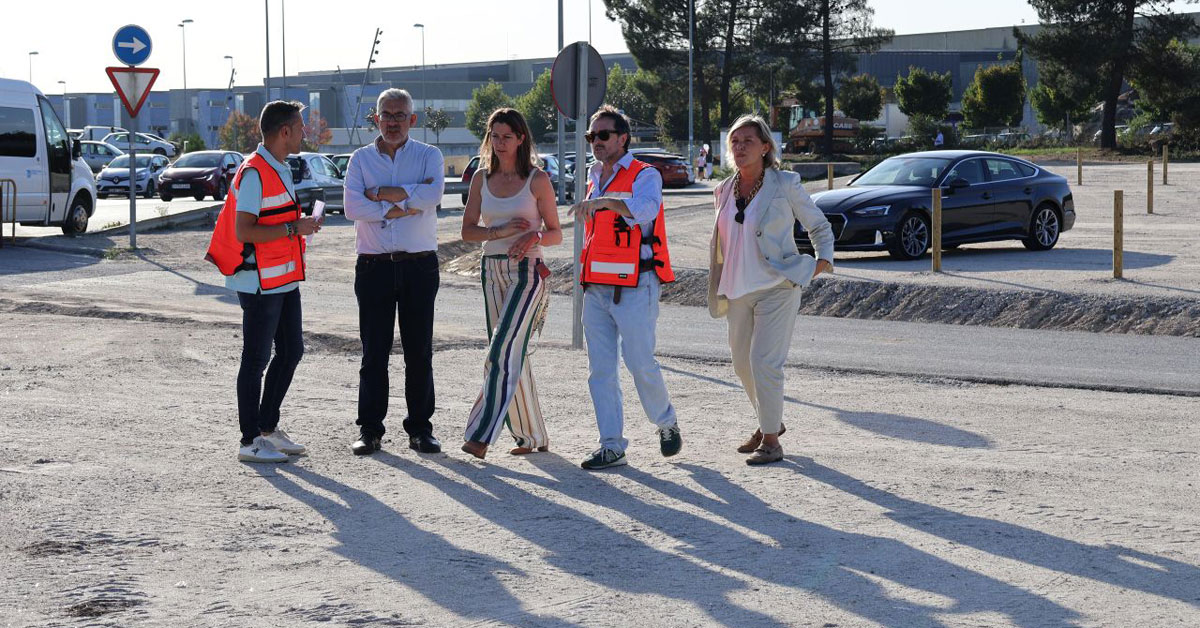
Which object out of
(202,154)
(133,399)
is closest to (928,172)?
(133,399)

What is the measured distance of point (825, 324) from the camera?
14023 millimetres

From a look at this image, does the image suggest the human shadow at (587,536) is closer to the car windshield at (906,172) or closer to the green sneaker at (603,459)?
the green sneaker at (603,459)

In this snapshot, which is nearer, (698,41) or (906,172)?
(906,172)

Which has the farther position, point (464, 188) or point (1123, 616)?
point (464, 188)

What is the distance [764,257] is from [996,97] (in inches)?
2962

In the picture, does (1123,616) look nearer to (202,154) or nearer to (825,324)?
(825,324)

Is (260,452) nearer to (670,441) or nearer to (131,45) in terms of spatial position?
(670,441)

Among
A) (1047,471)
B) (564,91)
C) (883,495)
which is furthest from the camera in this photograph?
(564,91)

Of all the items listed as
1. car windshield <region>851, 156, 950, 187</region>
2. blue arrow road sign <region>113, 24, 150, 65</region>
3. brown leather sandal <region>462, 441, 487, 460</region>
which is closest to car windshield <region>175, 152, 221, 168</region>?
blue arrow road sign <region>113, 24, 150, 65</region>

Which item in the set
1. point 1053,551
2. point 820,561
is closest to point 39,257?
point 820,561

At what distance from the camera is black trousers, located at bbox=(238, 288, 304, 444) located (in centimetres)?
730

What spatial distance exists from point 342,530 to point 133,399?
3.74m

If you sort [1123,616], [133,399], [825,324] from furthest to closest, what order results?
[825,324] < [133,399] < [1123,616]

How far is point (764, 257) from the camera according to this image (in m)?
7.20
